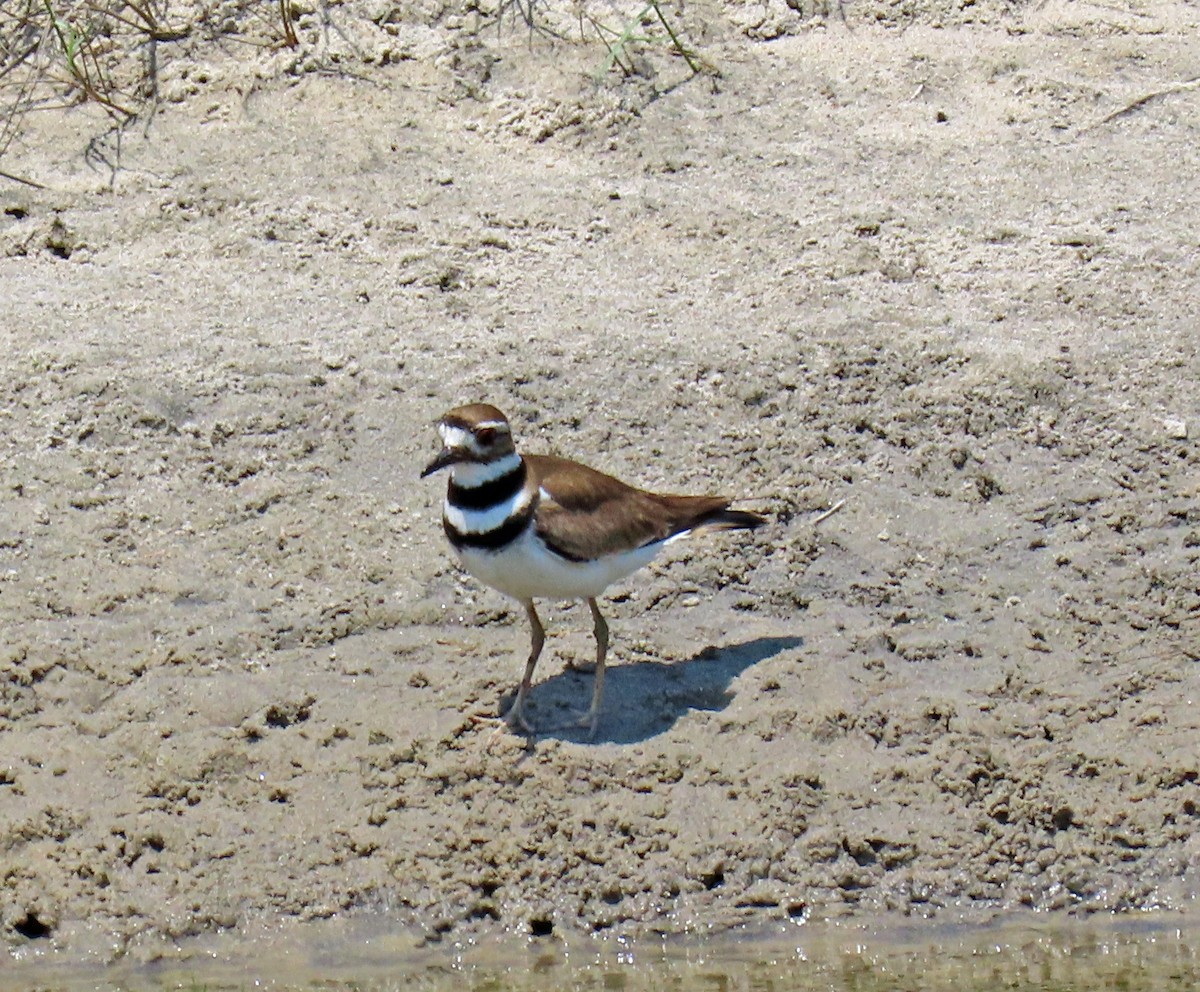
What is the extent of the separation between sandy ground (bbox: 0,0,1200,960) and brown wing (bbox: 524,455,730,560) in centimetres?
43

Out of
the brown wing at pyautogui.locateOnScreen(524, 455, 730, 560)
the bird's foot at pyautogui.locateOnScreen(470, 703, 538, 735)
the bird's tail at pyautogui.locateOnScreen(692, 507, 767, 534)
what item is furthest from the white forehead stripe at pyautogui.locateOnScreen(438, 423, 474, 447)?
the bird's tail at pyautogui.locateOnScreen(692, 507, 767, 534)

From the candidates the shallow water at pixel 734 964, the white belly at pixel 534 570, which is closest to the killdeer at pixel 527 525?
the white belly at pixel 534 570

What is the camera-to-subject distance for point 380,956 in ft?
18.0

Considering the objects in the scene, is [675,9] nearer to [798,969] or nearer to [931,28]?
[931,28]

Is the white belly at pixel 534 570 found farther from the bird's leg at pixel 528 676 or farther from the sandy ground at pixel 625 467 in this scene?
the sandy ground at pixel 625 467

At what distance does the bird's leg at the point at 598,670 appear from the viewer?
241 inches

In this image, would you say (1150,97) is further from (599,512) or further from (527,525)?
(527,525)

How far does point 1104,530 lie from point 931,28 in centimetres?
335

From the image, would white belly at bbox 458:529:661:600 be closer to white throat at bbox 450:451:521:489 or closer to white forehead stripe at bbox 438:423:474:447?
white throat at bbox 450:451:521:489

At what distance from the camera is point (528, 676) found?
612cm

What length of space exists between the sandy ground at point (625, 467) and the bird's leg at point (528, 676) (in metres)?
0.09

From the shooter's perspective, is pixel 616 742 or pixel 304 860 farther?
pixel 616 742

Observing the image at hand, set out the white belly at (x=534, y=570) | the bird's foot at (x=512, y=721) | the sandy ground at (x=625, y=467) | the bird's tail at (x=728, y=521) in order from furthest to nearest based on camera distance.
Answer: the bird's tail at (x=728, y=521) < the bird's foot at (x=512, y=721) < the white belly at (x=534, y=570) < the sandy ground at (x=625, y=467)

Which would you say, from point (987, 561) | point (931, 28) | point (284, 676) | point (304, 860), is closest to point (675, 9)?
point (931, 28)
